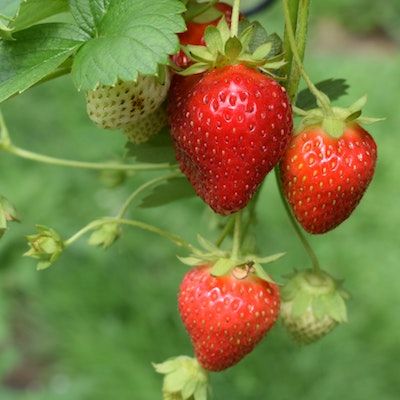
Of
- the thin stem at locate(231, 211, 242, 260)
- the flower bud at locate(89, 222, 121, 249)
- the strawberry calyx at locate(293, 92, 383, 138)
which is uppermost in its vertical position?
the strawberry calyx at locate(293, 92, 383, 138)

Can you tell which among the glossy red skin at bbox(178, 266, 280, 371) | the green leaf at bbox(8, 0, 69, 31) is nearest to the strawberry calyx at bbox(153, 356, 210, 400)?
the glossy red skin at bbox(178, 266, 280, 371)

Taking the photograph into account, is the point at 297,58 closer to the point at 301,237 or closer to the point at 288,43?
the point at 288,43

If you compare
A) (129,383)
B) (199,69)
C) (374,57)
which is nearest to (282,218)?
(129,383)

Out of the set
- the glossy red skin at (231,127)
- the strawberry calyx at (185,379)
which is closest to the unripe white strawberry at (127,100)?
the glossy red skin at (231,127)

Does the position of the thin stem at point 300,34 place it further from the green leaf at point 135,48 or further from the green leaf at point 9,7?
the green leaf at point 9,7

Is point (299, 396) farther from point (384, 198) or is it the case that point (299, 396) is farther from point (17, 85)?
point (17, 85)

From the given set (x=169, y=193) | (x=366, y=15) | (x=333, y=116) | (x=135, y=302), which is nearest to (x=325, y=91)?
(x=333, y=116)

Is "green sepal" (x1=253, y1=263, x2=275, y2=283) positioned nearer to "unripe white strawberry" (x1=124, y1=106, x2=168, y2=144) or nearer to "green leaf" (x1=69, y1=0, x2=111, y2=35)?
"unripe white strawberry" (x1=124, y1=106, x2=168, y2=144)
